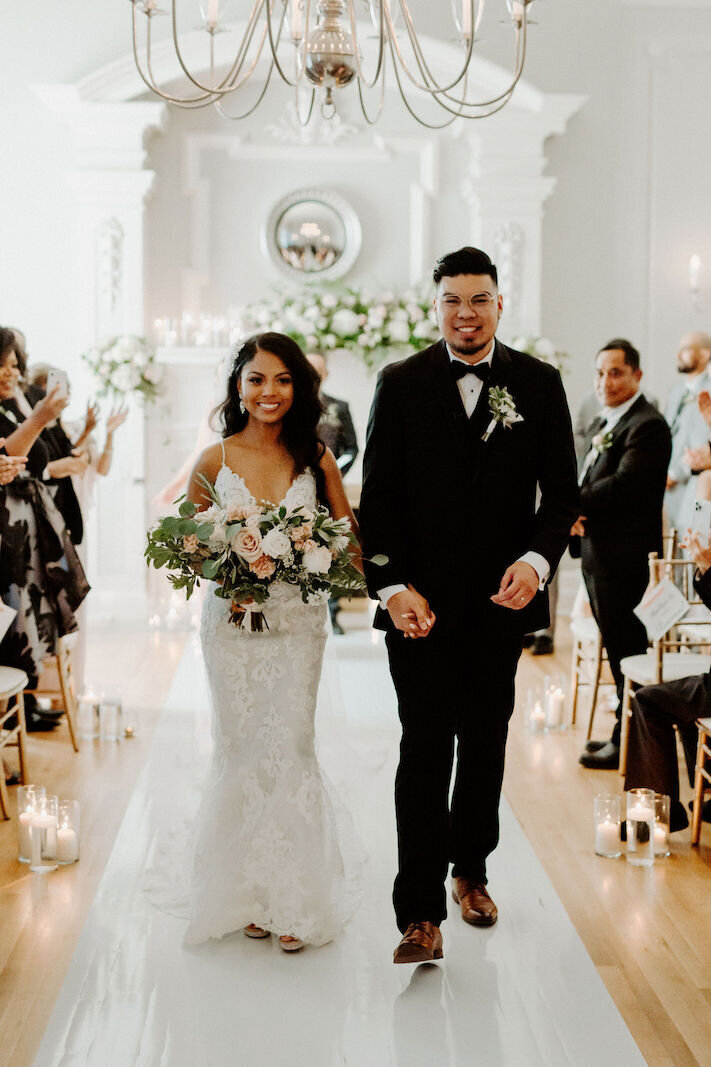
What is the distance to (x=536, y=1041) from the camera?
271cm

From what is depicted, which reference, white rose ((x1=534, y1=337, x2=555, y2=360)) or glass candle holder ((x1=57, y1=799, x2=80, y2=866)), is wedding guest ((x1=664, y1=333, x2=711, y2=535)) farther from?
glass candle holder ((x1=57, y1=799, x2=80, y2=866))

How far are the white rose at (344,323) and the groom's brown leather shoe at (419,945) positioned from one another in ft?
18.5

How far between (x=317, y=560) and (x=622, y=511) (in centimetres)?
226

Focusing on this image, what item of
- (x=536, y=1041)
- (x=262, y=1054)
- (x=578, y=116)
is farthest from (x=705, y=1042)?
(x=578, y=116)

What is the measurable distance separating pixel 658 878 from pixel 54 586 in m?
2.71

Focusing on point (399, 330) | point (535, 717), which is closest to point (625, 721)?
point (535, 717)

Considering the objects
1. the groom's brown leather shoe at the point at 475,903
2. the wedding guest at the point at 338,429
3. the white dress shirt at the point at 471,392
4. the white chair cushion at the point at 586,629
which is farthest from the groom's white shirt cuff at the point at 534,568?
the wedding guest at the point at 338,429

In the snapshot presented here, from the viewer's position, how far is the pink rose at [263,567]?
295cm

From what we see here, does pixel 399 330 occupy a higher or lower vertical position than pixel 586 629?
higher

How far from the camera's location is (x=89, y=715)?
216 inches

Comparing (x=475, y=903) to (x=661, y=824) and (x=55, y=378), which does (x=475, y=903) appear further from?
(x=55, y=378)

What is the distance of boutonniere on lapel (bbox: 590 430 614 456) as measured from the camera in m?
4.94

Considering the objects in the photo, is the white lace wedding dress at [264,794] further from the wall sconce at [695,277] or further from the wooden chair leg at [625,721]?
the wall sconce at [695,277]

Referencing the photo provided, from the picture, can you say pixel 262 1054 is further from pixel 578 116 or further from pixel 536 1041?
pixel 578 116
